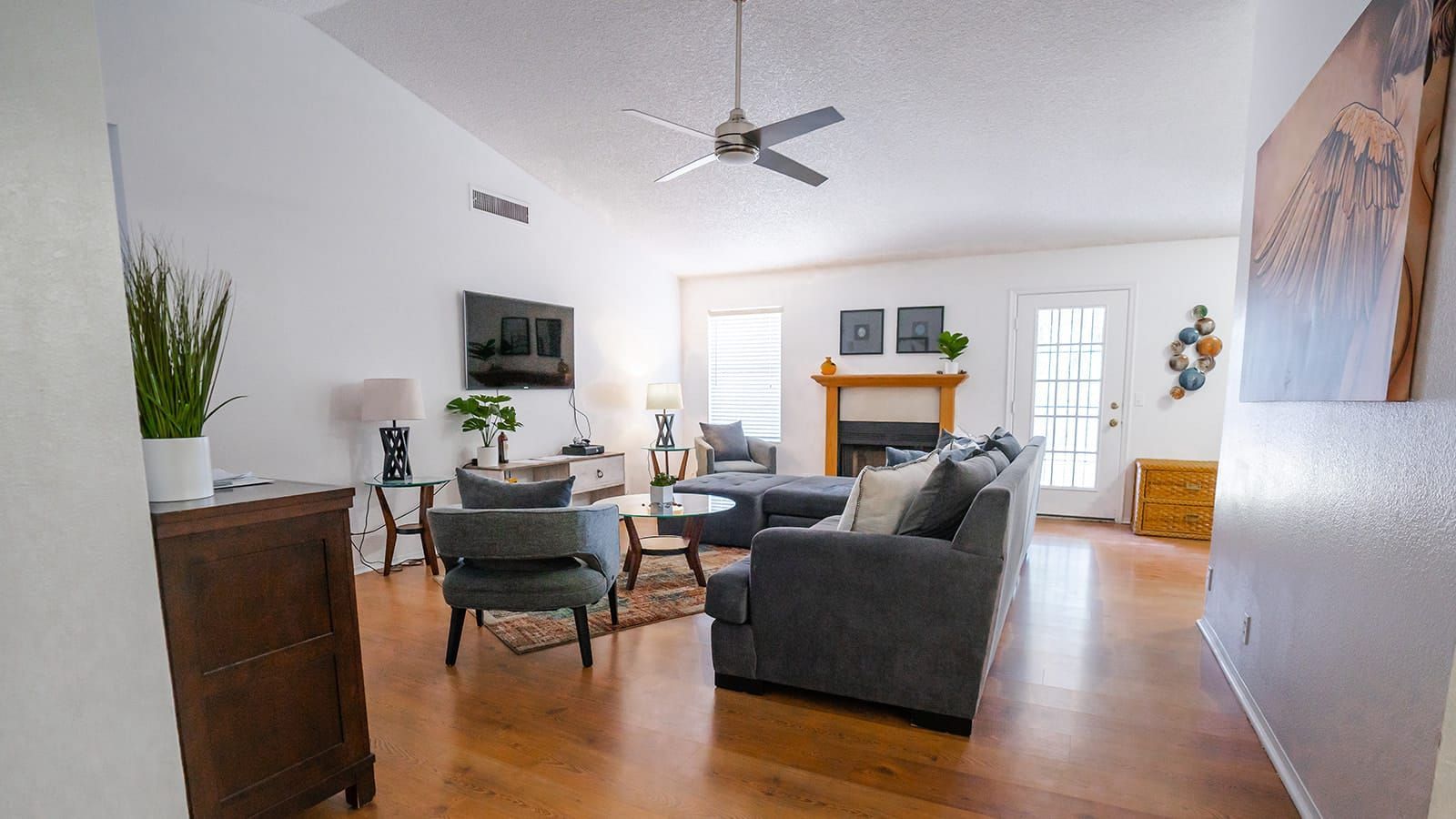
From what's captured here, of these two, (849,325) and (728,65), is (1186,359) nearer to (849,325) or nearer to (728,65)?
(849,325)

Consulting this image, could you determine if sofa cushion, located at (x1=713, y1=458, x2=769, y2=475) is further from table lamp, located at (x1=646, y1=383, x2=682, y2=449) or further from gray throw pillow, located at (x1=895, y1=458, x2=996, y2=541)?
gray throw pillow, located at (x1=895, y1=458, x2=996, y2=541)

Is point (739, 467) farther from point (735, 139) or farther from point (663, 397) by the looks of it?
point (735, 139)

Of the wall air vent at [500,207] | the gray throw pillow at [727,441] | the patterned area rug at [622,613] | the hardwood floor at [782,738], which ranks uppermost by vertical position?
A: the wall air vent at [500,207]

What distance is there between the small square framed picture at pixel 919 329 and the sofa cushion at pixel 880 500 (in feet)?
12.4

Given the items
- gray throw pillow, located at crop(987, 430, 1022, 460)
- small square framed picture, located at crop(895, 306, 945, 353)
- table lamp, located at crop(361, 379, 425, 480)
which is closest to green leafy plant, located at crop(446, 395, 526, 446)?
table lamp, located at crop(361, 379, 425, 480)

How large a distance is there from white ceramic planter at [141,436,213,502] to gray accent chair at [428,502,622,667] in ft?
3.35

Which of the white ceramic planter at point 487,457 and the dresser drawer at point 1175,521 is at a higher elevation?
the white ceramic planter at point 487,457

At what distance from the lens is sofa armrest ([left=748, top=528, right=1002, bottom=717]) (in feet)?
6.80

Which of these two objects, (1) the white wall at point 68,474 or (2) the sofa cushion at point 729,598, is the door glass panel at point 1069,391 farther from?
(1) the white wall at point 68,474

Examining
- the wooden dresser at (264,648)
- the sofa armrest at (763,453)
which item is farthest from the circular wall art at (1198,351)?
the wooden dresser at (264,648)

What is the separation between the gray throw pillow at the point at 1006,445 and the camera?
129 inches

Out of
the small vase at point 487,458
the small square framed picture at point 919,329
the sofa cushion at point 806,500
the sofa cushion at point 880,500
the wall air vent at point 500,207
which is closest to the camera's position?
the sofa cushion at point 880,500

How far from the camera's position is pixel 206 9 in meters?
3.27

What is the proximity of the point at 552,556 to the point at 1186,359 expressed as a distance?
17.6 ft
